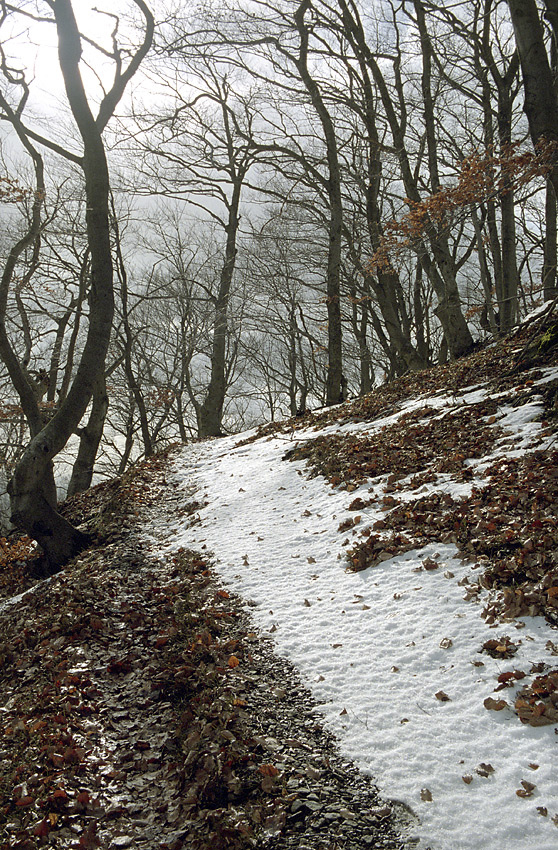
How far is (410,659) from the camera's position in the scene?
141 inches

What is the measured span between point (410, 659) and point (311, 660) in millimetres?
788

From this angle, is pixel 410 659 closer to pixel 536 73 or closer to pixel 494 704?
pixel 494 704

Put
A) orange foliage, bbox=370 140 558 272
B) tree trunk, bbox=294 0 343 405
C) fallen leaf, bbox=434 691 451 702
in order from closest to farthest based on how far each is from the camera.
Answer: fallen leaf, bbox=434 691 451 702 → orange foliage, bbox=370 140 558 272 → tree trunk, bbox=294 0 343 405

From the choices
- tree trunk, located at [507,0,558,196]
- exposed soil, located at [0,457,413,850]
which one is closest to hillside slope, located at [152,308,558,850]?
exposed soil, located at [0,457,413,850]

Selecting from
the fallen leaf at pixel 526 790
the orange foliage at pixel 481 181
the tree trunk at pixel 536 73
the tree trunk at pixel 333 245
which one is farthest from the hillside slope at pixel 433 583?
the tree trunk at pixel 333 245

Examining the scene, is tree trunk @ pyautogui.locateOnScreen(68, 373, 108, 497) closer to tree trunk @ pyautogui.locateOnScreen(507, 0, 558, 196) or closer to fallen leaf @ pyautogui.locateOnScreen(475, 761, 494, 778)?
tree trunk @ pyautogui.locateOnScreen(507, 0, 558, 196)

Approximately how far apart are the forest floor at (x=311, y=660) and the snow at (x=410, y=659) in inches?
0.6

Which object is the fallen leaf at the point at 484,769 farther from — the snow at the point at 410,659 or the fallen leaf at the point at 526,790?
the fallen leaf at the point at 526,790

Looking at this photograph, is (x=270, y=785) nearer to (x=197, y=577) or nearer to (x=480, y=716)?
(x=480, y=716)

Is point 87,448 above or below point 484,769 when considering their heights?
above

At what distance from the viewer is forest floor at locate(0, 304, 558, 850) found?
2674 millimetres

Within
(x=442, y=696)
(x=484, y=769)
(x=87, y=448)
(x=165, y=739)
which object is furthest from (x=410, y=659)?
(x=87, y=448)

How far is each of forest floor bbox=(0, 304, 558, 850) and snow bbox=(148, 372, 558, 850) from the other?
0.01 m

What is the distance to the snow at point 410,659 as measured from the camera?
2510 mm
